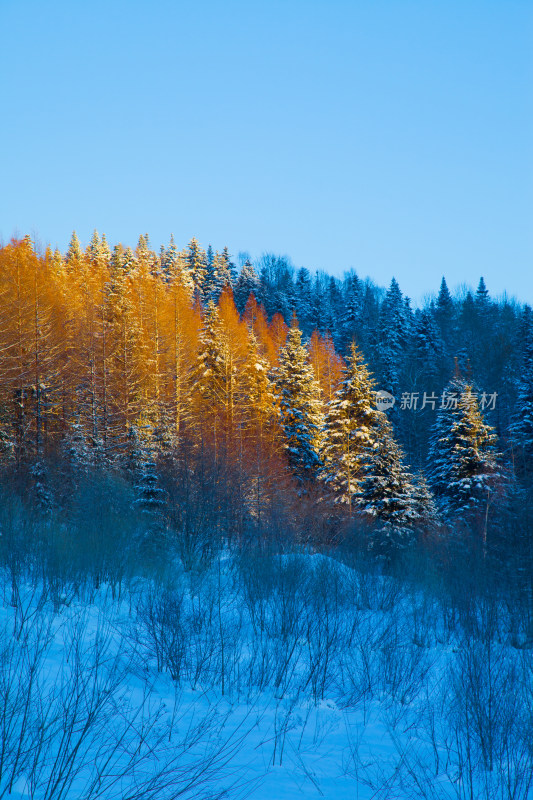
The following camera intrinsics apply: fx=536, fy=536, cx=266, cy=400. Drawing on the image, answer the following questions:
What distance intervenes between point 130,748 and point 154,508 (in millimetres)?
15206

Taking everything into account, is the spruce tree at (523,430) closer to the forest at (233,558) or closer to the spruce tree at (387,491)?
the forest at (233,558)

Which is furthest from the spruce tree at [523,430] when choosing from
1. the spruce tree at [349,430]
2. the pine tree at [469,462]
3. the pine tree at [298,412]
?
the spruce tree at [349,430]

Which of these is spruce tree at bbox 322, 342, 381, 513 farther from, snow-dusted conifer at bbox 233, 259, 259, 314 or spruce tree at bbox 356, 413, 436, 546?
snow-dusted conifer at bbox 233, 259, 259, 314

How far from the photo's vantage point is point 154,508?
786 inches

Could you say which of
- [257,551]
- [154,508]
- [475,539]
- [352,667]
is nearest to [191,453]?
[154,508]

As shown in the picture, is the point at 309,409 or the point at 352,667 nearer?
the point at 352,667

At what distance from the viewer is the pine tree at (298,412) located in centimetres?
3266

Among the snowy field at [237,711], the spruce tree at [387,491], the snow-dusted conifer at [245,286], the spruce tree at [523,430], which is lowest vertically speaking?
the snowy field at [237,711]

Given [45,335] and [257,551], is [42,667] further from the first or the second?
[45,335]

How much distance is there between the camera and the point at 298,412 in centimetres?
3269

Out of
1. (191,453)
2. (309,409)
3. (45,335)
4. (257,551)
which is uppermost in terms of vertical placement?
(45,335)

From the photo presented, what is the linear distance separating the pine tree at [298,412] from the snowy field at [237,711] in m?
21.4

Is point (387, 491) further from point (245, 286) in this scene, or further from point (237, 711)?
point (245, 286)

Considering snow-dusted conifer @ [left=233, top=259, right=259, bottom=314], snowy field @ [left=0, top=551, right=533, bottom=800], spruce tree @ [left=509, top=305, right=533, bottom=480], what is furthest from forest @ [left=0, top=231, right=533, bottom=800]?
snow-dusted conifer @ [left=233, top=259, right=259, bottom=314]
